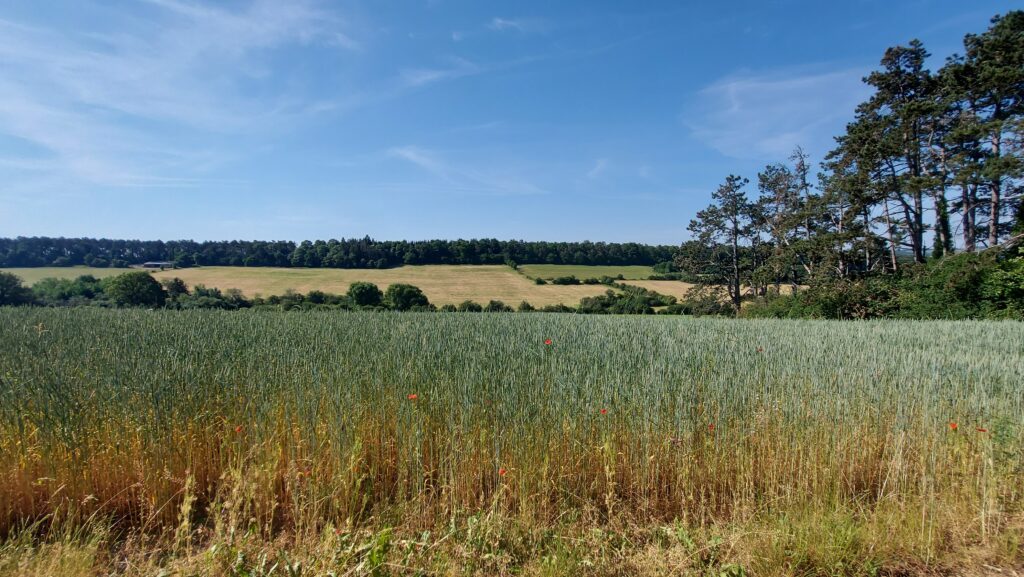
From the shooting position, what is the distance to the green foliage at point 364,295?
28453mm

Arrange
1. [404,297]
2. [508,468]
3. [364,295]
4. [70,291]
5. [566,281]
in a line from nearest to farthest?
[508,468]
[70,291]
[364,295]
[404,297]
[566,281]

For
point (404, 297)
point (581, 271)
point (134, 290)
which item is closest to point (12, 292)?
point (134, 290)

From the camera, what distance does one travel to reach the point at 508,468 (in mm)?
2943

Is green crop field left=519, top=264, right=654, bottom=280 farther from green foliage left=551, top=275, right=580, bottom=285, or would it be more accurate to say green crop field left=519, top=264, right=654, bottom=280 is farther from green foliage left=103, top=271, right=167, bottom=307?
green foliage left=103, top=271, right=167, bottom=307

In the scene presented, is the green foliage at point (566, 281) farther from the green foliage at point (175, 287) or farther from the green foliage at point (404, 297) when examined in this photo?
the green foliage at point (175, 287)

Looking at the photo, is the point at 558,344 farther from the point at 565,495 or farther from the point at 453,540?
the point at 453,540

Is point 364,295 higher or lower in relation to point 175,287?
lower

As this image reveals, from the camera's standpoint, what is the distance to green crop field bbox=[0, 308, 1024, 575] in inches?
91.7

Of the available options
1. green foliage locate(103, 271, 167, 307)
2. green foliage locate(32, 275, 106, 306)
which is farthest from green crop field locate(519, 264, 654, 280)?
green foliage locate(32, 275, 106, 306)

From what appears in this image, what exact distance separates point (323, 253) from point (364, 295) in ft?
54.7

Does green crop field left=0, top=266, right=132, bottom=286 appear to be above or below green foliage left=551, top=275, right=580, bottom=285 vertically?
above

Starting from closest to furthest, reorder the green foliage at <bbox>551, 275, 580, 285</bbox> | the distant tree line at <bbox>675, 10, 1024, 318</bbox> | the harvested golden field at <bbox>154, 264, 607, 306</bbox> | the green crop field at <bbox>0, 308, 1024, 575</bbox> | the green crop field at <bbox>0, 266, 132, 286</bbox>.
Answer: the green crop field at <bbox>0, 308, 1024, 575</bbox>
the distant tree line at <bbox>675, 10, 1024, 318</bbox>
the green crop field at <bbox>0, 266, 132, 286</bbox>
the harvested golden field at <bbox>154, 264, 607, 306</bbox>
the green foliage at <bbox>551, 275, 580, 285</bbox>

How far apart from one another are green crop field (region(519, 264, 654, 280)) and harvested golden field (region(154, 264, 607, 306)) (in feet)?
9.00

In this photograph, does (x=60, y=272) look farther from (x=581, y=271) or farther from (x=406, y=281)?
(x=581, y=271)
